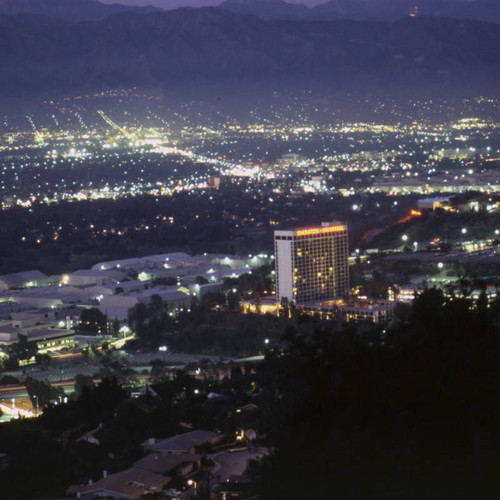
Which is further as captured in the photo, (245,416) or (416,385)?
(245,416)

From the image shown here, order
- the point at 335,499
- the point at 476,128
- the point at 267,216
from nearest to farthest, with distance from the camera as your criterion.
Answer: the point at 335,499 → the point at 267,216 → the point at 476,128

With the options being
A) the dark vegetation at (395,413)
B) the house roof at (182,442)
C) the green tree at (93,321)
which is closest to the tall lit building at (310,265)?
the green tree at (93,321)

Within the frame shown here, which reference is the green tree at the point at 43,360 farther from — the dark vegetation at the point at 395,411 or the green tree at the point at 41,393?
the dark vegetation at the point at 395,411

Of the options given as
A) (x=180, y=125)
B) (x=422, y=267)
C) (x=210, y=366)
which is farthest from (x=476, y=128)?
(x=210, y=366)

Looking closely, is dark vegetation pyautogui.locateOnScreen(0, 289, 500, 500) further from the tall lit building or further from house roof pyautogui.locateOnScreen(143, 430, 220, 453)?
the tall lit building

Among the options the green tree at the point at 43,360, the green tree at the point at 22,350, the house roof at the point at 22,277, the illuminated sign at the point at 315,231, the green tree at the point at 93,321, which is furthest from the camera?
the house roof at the point at 22,277

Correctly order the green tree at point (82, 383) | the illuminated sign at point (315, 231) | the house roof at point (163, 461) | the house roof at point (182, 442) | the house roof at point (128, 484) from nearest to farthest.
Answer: the house roof at point (128, 484), the house roof at point (163, 461), the house roof at point (182, 442), the green tree at point (82, 383), the illuminated sign at point (315, 231)

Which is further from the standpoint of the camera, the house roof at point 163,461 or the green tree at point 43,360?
the green tree at point 43,360

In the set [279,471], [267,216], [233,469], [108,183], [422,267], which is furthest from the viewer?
[108,183]

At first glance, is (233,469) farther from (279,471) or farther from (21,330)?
(21,330)
